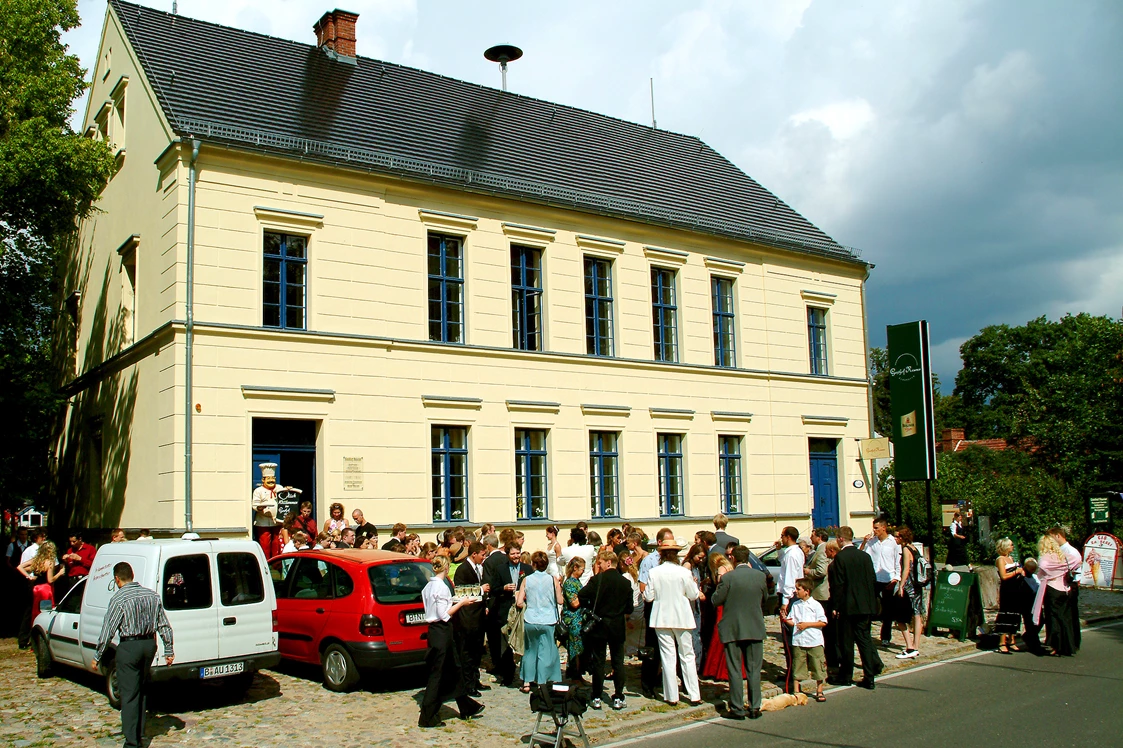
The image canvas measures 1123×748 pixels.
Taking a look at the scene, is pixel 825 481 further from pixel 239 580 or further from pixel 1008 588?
pixel 239 580

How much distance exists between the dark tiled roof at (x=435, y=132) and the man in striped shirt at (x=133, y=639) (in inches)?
418

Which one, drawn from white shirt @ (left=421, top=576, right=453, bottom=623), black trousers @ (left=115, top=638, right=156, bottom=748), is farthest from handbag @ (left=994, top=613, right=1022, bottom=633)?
black trousers @ (left=115, top=638, right=156, bottom=748)

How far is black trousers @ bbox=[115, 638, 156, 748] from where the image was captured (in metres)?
9.35

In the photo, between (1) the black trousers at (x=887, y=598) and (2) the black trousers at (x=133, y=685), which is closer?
(2) the black trousers at (x=133, y=685)

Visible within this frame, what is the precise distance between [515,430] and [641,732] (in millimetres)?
11609

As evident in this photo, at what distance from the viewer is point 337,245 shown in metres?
19.3

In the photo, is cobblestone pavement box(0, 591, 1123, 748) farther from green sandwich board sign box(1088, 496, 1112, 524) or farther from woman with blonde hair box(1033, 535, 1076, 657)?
green sandwich board sign box(1088, 496, 1112, 524)

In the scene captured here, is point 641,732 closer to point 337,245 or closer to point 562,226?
point 337,245

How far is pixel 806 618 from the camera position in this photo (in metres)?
11.5

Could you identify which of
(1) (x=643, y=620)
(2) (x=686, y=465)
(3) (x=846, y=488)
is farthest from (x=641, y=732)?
(3) (x=846, y=488)

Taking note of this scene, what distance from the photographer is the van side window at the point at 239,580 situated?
447 inches

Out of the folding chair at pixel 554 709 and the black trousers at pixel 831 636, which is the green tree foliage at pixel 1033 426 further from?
the folding chair at pixel 554 709

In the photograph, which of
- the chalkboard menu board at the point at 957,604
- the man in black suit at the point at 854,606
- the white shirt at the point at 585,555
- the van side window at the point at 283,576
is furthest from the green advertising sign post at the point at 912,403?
the van side window at the point at 283,576

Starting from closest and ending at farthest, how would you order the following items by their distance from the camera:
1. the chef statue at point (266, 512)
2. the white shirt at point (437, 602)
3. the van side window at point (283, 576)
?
the white shirt at point (437, 602) < the van side window at point (283, 576) < the chef statue at point (266, 512)
